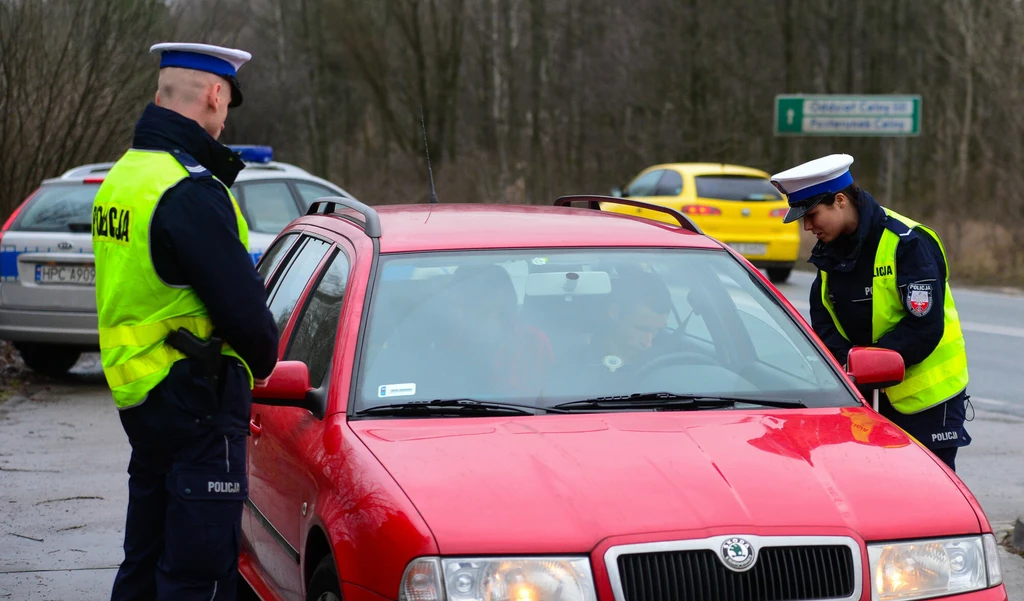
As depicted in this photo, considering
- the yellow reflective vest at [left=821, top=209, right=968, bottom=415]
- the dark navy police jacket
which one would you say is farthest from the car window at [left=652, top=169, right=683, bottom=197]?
the dark navy police jacket

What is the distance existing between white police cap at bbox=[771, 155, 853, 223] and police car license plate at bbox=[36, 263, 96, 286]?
6.99 m

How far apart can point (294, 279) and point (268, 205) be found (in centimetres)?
673

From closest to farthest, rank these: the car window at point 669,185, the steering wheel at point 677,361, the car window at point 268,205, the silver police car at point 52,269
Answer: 1. the steering wheel at point 677,361
2. the silver police car at point 52,269
3. the car window at point 268,205
4. the car window at point 669,185

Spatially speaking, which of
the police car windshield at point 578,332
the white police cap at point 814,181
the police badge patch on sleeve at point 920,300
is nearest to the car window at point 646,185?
the white police cap at point 814,181

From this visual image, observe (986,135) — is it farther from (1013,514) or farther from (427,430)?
(427,430)

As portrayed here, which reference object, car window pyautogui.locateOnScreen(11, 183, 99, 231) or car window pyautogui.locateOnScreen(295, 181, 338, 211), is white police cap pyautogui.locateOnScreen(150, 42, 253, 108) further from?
car window pyautogui.locateOnScreen(295, 181, 338, 211)

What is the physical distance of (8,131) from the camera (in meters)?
14.8

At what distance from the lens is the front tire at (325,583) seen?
3.38 metres

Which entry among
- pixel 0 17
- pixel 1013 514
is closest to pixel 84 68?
pixel 0 17

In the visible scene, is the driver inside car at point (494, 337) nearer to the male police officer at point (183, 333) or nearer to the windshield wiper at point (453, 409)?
the windshield wiper at point (453, 409)

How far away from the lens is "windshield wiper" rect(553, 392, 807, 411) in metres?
3.87

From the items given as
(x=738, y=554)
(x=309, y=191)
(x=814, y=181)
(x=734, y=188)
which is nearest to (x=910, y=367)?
(x=814, y=181)

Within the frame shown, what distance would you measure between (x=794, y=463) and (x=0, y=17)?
44.8 feet

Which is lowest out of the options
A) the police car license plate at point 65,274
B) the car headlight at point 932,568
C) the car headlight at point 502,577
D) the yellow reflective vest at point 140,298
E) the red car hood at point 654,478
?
the police car license plate at point 65,274
